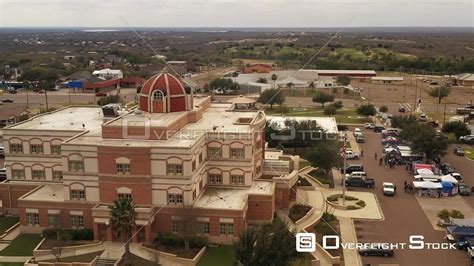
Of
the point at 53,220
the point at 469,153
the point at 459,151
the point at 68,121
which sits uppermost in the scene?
the point at 68,121

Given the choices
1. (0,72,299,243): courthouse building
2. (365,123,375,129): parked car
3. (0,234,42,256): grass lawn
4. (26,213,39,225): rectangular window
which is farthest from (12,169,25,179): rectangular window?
(365,123,375,129): parked car

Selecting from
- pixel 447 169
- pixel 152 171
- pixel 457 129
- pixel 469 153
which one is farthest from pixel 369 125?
pixel 152 171

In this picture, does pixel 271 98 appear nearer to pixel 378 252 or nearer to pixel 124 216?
pixel 378 252

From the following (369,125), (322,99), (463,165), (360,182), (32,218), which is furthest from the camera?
(322,99)

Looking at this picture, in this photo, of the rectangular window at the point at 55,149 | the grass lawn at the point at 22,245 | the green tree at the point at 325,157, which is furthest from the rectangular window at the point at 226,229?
the green tree at the point at 325,157

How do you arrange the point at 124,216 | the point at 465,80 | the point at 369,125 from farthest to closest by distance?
the point at 465,80 → the point at 369,125 → the point at 124,216

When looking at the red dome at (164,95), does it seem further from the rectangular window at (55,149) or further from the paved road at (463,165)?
the paved road at (463,165)
